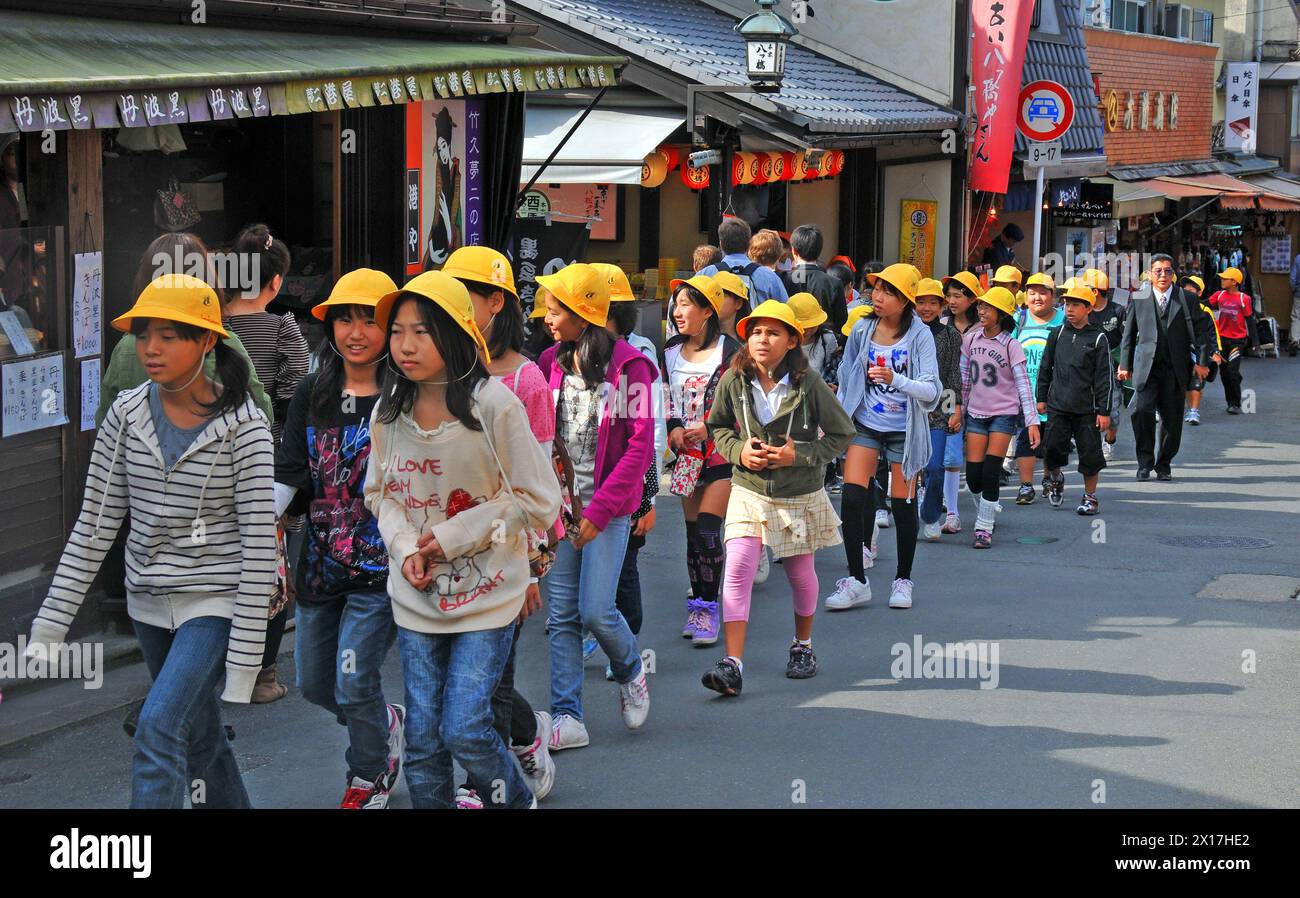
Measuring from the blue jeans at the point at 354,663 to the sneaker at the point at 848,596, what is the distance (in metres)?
4.22

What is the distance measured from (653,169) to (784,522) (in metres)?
7.96

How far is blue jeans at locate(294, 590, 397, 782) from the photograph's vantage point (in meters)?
5.41

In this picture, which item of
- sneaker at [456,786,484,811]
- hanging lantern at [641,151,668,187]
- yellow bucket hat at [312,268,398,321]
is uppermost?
hanging lantern at [641,151,668,187]

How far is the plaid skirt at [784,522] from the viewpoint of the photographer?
302 inches

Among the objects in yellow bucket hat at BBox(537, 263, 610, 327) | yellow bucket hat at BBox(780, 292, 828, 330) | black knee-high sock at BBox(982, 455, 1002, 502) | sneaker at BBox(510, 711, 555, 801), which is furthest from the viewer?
black knee-high sock at BBox(982, 455, 1002, 502)

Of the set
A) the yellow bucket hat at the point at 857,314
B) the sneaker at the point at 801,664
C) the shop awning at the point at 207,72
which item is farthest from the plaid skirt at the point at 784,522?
the shop awning at the point at 207,72

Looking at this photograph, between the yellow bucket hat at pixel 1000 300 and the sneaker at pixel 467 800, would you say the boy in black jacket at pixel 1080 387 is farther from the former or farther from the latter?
the sneaker at pixel 467 800

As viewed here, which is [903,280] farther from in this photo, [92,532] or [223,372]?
[92,532]

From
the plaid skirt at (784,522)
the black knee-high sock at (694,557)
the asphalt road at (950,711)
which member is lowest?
the asphalt road at (950,711)

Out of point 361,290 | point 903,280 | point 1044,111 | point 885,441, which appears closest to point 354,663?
point 361,290

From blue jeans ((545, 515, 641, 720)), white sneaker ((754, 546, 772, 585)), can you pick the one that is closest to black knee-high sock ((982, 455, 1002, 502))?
white sneaker ((754, 546, 772, 585))

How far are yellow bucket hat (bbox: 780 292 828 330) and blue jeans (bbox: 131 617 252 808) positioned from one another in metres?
3.69

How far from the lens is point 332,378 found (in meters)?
5.61

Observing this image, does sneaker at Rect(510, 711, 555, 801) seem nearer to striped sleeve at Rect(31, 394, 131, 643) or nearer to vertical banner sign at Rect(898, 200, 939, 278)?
striped sleeve at Rect(31, 394, 131, 643)
